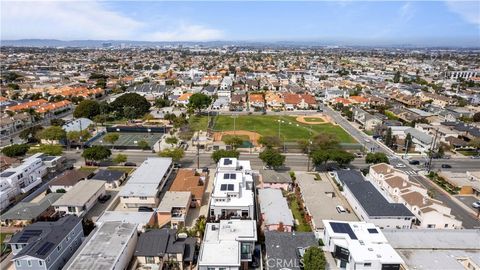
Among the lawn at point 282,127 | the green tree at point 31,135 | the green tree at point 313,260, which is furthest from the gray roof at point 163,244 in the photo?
the green tree at point 31,135

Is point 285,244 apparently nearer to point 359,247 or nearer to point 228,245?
point 228,245

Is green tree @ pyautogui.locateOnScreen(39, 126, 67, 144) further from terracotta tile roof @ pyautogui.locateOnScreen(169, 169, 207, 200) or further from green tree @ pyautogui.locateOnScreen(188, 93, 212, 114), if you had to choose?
green tree @ pyautogui.locateOnScreen(188, 93, 212, 114)

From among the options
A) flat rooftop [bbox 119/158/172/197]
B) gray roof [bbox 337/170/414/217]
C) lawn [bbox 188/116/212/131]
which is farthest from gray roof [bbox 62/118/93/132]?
gray roof [bbox 337/170/414/217]

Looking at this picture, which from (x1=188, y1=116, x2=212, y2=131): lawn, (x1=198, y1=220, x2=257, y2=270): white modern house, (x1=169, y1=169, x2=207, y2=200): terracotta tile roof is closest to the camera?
(x1=198, y1=220, x2=257, y2=270): white modern house

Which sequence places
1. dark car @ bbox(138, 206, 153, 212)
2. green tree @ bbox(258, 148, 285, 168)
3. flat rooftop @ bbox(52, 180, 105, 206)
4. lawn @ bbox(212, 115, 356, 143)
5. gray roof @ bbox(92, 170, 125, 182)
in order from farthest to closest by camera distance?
lawn @ bbox(212, 115, 356, 143)
green tree @ bbox(258, 148, 285, 168)
gray roof @ bbox(92, 170, 125, 182)
dark car @ bbox(138, 206, 153, 212)
flat rooftop @ bbox(52, 180, 105, 206)

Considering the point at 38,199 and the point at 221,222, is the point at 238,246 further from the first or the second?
the point at 38,199

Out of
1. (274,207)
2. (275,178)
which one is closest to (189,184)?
(275,178)

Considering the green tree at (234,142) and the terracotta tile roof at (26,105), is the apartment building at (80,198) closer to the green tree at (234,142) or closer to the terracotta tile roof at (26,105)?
the green tree at (234,142)
